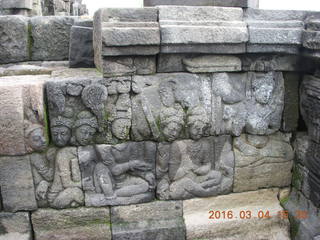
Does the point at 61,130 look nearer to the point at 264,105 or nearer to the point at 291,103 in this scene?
the point at 264,105

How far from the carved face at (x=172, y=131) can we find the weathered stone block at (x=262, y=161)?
2.08 feet

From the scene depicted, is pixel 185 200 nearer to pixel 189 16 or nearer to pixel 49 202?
pixel 49 202

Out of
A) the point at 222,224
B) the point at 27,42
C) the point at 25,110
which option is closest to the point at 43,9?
the point at 27,42

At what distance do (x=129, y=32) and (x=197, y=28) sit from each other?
576mm

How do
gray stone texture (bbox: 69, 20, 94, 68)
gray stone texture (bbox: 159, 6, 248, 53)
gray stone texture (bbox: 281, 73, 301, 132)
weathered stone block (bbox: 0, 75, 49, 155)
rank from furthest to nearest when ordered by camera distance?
gray stone texture (bbox: 69, 20, 94, 68), gray stone texture (bbox: 281, 73, 301, 132), gray stone texture (bbox: 159, 6, 248, 53), weathered stone block (bbox: 0, 75, 49, 155)

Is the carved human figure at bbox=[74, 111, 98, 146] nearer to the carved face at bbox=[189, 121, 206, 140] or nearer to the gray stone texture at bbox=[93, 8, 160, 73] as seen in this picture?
the gray stone texture at bbox=[93, 8, 160, 73]

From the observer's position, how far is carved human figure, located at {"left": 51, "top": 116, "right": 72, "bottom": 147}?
2.87 metres

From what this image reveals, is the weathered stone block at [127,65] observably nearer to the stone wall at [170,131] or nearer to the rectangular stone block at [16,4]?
the stone wall at [170,131]

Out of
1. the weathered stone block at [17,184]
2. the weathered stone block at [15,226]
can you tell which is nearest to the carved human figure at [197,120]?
the weathered stone block at [17,184]

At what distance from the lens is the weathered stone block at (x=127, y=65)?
9.34 ft

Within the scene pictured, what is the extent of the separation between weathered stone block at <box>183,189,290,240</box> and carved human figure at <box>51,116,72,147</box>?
4.30 feet

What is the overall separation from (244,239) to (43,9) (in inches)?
328

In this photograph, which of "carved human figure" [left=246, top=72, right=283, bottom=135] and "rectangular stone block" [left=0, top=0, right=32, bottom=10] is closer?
"carved human figure" [left=246, top=72, right=283, bottom=135]

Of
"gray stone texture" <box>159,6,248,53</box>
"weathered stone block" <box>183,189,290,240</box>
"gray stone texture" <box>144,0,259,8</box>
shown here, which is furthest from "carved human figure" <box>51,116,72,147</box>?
"gray stone texture" <box>144,0,259,8</box>
